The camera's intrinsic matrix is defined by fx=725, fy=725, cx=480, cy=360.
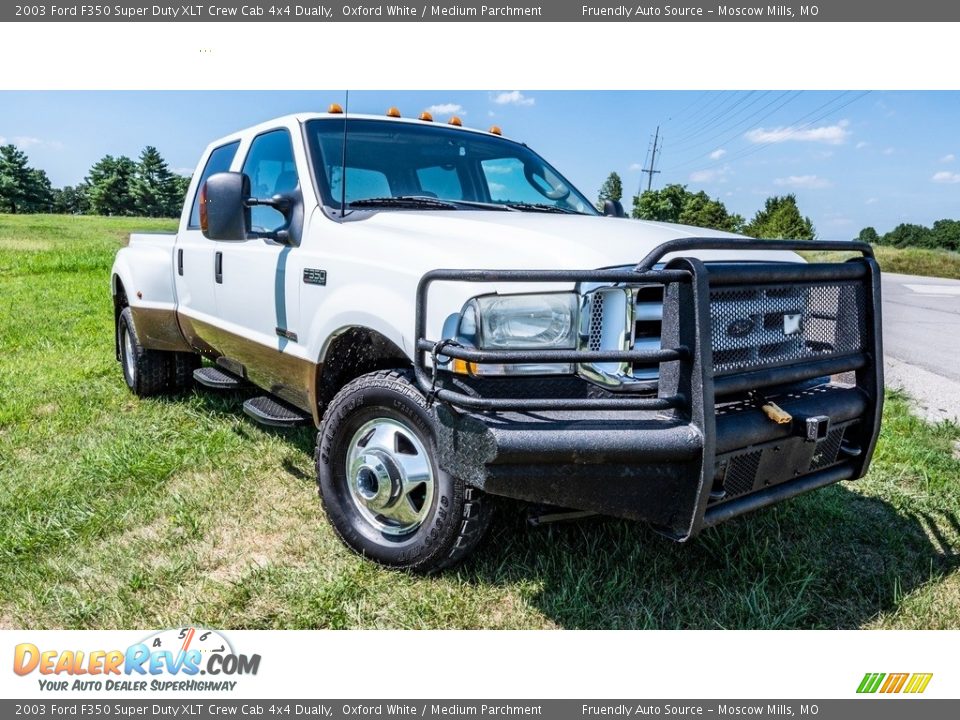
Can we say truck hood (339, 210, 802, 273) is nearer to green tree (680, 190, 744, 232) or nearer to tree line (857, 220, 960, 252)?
tree line (857, 220, 960, 252)

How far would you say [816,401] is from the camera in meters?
2.67

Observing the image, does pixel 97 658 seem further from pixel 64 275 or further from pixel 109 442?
pixel 64 275

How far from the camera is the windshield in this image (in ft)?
11.6

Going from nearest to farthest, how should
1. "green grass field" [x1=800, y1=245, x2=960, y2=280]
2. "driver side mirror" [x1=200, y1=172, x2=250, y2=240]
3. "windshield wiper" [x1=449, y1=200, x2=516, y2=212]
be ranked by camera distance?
"driver side mirror" [x1=200, y1=172, x2=250, y2=240], "windshield wiper" [x1=449, y1=200, x2=516, y2=212], "green grass field" [x1=800, y1=245, x2=960, y2=280]

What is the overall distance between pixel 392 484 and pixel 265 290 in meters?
1.45

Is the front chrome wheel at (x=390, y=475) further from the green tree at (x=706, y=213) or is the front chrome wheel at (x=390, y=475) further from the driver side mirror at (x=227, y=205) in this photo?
the green tree at (x=706, y=213)

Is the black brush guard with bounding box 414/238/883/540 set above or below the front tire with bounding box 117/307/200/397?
above

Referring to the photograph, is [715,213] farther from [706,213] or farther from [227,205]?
[227,205]

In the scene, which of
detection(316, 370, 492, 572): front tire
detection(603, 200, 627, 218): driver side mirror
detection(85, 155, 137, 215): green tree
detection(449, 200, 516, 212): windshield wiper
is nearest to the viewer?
detection(316, 370, 492, 572): front tire

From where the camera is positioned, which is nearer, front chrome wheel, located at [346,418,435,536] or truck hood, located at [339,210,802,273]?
truck hood, located at [339,210,802,273]

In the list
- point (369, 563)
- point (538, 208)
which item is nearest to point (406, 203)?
point (538, 208)

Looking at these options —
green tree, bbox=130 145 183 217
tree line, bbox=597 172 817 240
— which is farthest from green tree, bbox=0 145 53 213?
tree line, bbox=597 172 817 240

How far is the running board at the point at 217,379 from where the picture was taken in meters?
4.47

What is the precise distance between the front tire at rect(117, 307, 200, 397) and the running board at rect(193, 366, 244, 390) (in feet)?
3.41
